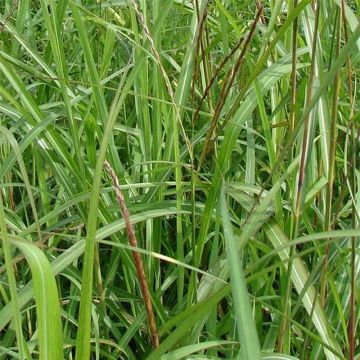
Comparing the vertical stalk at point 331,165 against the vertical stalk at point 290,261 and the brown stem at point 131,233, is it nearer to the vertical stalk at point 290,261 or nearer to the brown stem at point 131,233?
the vertical stalk at point 290,261

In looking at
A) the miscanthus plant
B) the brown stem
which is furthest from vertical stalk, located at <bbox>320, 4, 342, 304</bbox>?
the brown stem

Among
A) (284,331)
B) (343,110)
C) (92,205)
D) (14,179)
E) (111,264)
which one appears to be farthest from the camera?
(14,179)

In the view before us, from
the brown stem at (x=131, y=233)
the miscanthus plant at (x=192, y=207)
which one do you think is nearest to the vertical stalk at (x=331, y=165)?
the miscanthus plant at (x=192, y=207)

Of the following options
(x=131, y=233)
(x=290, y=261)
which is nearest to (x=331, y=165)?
(x=290, y=261)

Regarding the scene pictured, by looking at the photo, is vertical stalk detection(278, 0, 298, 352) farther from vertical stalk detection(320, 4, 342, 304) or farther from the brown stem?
the brown stem

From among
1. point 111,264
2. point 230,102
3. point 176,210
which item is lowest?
point 111,264

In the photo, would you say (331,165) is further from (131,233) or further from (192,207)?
(131,233)

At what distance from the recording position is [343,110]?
118 cm

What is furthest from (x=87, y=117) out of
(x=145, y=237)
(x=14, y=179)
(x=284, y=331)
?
(x=284, y=331)

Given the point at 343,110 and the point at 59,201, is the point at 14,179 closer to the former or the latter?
the point at 59,201

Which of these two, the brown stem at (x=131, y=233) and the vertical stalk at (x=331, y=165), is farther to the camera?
the vertical stalk at (x=331, y=165)

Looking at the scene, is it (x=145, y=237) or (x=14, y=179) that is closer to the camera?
(x=145, y=237)

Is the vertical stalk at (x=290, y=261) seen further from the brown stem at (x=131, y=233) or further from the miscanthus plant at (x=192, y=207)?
the brown stem at (x=131, y=233)

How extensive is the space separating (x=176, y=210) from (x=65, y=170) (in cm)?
28
